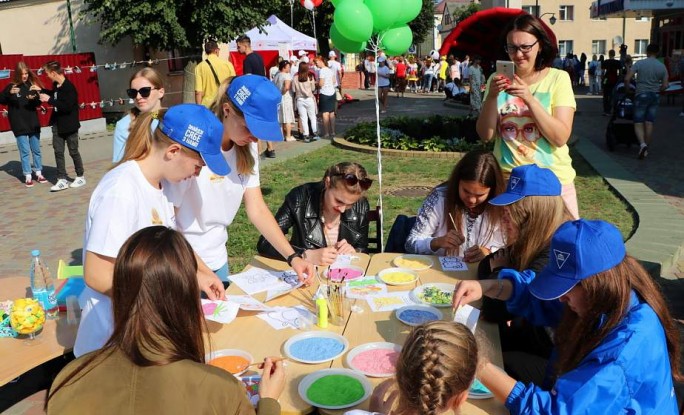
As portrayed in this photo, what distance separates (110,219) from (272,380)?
34.7 inches

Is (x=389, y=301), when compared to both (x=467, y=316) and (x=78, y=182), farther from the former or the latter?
(x=78, y=182)

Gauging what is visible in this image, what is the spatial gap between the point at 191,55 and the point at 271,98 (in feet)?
56.0

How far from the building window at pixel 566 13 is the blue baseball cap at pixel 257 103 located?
50136 mm

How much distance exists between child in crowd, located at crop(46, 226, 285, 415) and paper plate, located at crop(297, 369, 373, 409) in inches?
14.8

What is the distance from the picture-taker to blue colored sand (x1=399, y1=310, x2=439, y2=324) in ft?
9.08

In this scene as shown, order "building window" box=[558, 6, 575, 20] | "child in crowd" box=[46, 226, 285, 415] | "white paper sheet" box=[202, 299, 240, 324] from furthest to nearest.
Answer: "building window" box=[558, 6, 575, 20]
"white paper sheet" box=[202, 299, 240, 324]
"child in crowd" box=[46, 226, 285, 415]

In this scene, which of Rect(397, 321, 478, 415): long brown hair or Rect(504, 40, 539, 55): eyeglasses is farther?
Rect(504, 40, 539, 55): eyeglasses

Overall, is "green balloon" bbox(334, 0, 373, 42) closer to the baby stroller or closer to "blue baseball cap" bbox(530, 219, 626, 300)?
"blue baseball cap" bbox(530, 219, 626, 300)

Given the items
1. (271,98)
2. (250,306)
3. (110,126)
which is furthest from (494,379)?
(110,126)

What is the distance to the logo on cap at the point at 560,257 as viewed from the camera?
200 centimetres

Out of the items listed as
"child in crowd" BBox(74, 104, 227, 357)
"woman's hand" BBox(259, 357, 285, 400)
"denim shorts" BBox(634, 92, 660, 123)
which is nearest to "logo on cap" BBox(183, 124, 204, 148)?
"child in crowd" BBox(74, 104, 227, 357)

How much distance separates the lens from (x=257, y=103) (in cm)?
285

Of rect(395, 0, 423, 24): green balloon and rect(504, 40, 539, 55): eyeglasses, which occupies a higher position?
rect(395, 0, 423, 24): green balloon

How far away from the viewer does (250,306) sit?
9.45 feet
